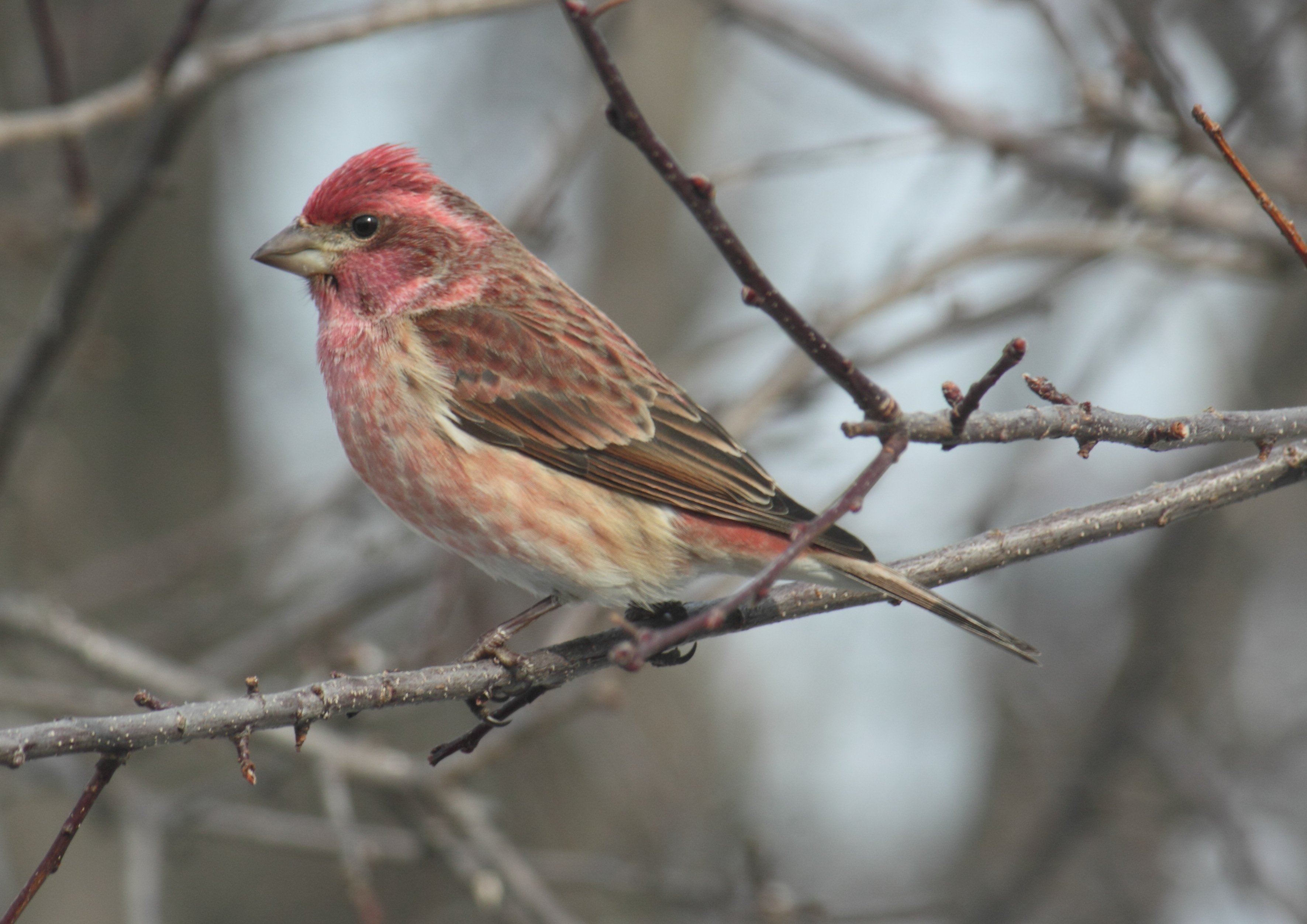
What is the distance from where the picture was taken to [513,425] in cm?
495

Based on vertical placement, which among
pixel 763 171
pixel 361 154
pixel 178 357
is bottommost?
pixel 361 154

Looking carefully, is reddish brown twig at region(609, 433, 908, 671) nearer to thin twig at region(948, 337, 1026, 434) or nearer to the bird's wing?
thin twig at region(948, 337, 1026, 434)

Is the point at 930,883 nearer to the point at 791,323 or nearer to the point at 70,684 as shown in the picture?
the point at 70,684

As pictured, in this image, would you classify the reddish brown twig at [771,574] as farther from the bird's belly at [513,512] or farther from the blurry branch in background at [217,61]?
the blurry branch in background at [217,61]

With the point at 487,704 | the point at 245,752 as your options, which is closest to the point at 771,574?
the point at 245,752

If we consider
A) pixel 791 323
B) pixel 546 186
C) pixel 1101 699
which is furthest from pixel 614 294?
pixel 791 323

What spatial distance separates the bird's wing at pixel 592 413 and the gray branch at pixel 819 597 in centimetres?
54

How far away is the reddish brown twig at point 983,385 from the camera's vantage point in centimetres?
276

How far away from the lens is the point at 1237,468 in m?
3.89

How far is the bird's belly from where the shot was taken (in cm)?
460

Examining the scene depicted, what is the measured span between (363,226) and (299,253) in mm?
295

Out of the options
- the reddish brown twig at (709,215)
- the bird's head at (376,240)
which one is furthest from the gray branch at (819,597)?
the bird's head at (376,240)

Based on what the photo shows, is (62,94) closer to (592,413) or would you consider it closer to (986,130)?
(592,413)

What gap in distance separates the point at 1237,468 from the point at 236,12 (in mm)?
7611
